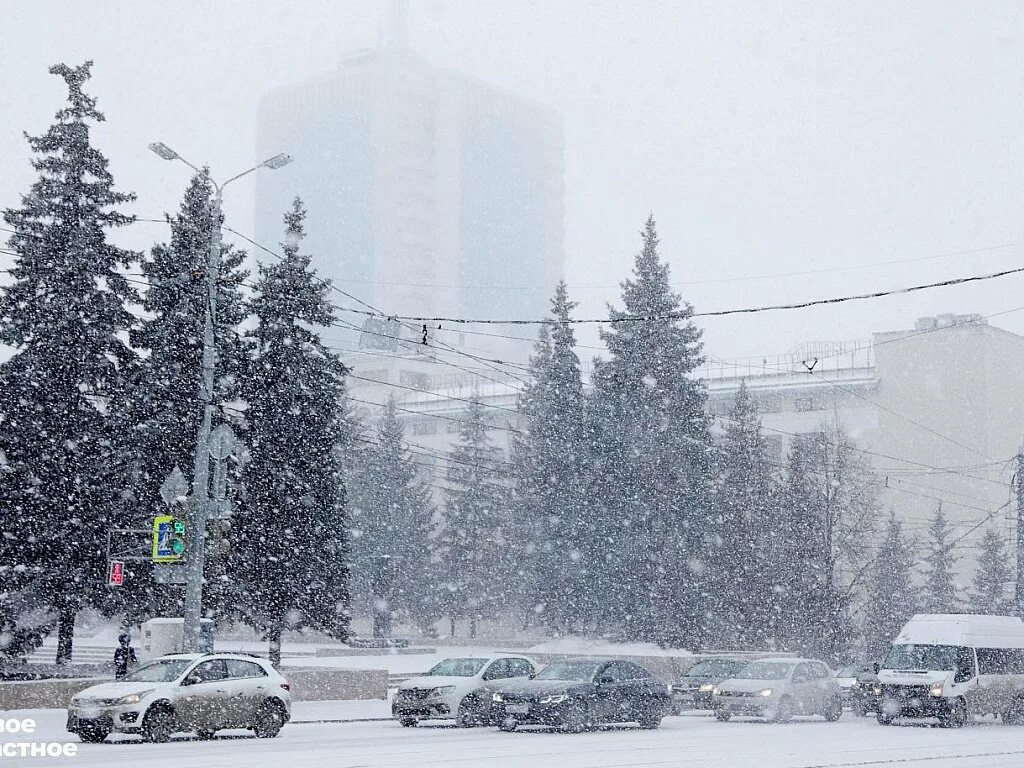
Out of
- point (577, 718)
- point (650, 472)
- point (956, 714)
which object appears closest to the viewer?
point (577, 718)

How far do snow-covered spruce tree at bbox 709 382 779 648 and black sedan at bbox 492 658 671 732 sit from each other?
2504cm

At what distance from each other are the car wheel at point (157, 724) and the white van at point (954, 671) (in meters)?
14.7

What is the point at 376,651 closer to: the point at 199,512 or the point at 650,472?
the point at 650,472

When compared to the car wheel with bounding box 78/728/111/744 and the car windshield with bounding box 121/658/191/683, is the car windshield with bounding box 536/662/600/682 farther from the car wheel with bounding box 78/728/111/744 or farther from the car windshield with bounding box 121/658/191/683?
the car wheel with bounding box 78/728/111/744

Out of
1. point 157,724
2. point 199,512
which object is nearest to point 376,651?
point 199,512

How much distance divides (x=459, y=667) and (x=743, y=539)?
26686 mm

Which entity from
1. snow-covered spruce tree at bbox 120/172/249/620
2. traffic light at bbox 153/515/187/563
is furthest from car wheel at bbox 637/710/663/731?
snow-covered spruce tree at bbox 120/172/249/620

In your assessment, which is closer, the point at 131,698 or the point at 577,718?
the point at 131,698

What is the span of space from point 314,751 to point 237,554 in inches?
743

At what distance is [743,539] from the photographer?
52.0 meters

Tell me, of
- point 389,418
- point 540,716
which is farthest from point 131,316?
point 389,418

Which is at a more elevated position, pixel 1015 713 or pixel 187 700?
pixel 187 700

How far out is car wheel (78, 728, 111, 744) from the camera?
2055 centimetres

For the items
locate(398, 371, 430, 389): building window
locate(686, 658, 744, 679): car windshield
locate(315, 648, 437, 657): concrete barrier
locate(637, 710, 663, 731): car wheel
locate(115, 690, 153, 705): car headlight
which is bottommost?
locate(315, 648, 437, 657): concrete barrier
